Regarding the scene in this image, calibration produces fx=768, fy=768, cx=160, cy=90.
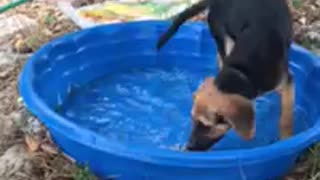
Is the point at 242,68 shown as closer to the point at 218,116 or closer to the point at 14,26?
the point at 218,116

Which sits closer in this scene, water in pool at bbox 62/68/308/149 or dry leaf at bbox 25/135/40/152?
dry leaf at bbox 25/135/40/152

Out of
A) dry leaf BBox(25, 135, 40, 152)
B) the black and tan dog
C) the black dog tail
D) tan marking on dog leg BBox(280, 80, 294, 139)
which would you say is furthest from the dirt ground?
the black dog tail

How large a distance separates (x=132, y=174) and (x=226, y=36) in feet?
2.52

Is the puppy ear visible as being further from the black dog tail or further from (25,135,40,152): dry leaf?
(25,135,40,152): dry leaf

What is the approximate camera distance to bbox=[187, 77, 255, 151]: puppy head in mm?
2902

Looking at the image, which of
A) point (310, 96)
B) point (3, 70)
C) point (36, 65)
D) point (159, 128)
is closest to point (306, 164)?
point (310, 96)

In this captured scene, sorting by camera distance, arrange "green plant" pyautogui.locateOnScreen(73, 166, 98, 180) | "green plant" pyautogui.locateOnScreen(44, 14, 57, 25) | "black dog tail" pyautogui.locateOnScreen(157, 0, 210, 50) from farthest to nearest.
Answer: "green plant" pyautogui.locateOnScreen(44, 14, 57, 25), "black dog tail" pyautogui.locateOnScreen(157, 0, 210, 50), "green plant" pyautogui.locateOnScreen(73, 166, 98, 180)

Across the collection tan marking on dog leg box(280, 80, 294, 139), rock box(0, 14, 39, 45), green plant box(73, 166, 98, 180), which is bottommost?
rock box(0, 14, 39, 45)

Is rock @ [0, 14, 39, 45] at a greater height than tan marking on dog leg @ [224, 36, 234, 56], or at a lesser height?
lesser

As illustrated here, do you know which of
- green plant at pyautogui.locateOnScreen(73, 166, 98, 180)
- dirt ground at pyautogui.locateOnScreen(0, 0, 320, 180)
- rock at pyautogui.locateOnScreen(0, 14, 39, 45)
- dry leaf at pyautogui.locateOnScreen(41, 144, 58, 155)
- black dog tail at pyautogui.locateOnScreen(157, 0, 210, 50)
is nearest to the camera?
green plant at pyautogui.locateOnScreen(73, 166, 98, 180)

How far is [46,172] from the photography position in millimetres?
3289

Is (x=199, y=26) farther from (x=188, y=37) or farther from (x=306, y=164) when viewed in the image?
(x=306, y=164)

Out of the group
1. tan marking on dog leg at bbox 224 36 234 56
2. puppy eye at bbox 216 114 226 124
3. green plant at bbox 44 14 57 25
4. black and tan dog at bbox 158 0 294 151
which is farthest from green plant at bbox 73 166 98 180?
green plant at bbox 44 14 57 25

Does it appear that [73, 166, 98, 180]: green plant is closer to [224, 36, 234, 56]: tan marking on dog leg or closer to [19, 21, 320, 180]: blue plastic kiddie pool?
[19, 21, 320, 180]: blue plastic kiddie pool
